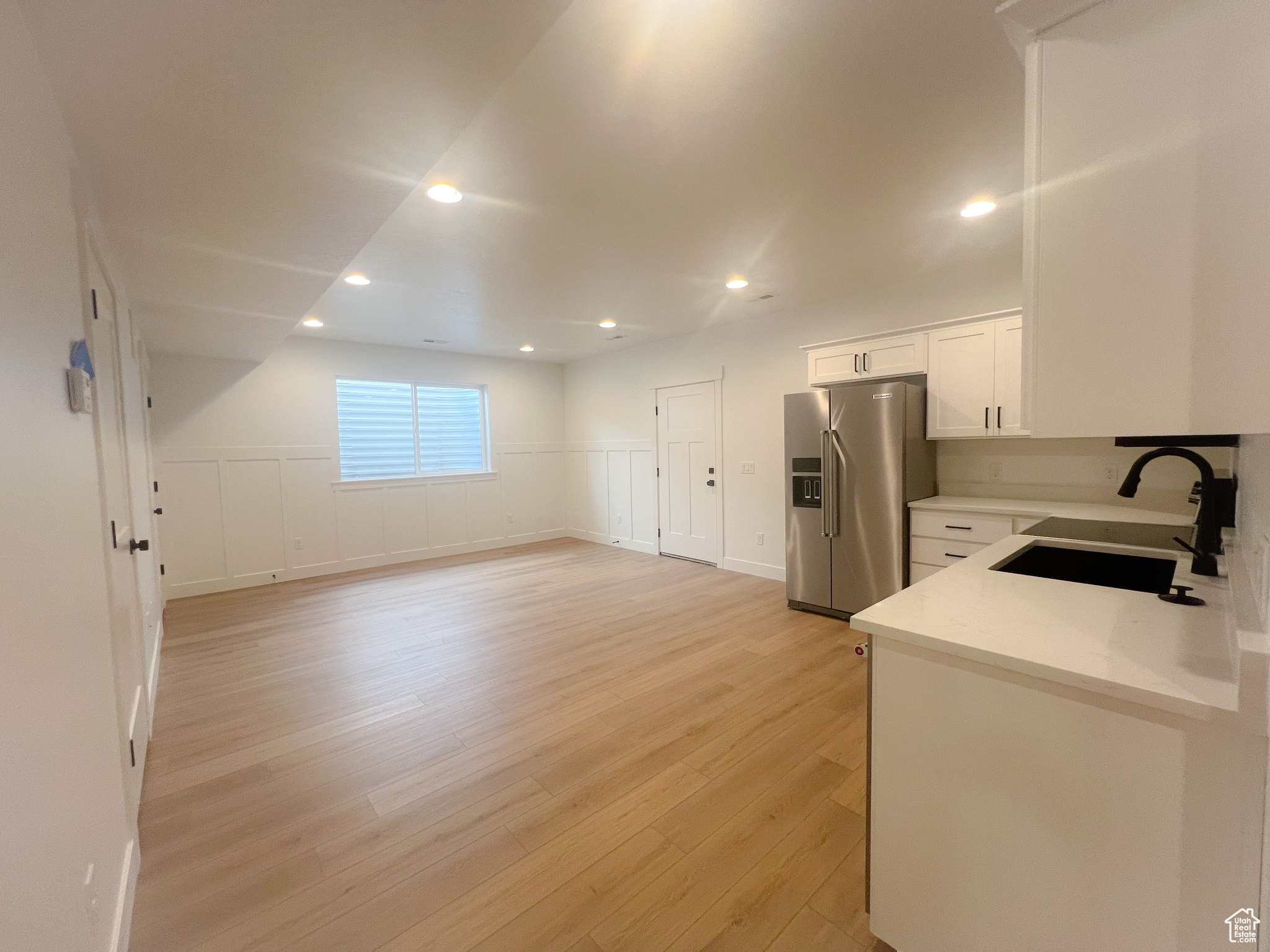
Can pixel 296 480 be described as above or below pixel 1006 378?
below

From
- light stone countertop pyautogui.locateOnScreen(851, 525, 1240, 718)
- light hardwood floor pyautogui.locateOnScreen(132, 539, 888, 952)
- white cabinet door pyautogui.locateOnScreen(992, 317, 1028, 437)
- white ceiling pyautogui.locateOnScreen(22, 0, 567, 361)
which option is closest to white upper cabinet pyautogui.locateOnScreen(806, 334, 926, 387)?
white cabinet door pyautogui.locateOnScreen(992, 317, 1028, 437)

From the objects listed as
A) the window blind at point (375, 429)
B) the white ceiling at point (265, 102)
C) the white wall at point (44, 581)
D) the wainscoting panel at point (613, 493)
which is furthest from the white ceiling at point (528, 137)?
the wainscoting panel at point (613, 493)

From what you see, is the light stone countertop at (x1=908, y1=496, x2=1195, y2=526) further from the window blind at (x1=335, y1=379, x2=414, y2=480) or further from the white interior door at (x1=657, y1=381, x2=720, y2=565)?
the window blind at (x1=335, y1=379, x2=414, y2=480)

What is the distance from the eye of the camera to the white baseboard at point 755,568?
478cm

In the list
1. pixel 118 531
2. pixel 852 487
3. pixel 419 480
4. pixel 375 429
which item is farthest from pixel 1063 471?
pixel 375 429

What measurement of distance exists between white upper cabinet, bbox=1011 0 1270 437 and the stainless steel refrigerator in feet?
8.40

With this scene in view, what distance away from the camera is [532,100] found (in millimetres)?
1673

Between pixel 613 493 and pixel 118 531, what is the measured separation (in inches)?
196

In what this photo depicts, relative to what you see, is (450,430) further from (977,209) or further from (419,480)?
(977,209)

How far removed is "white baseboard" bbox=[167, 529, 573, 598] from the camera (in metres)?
4.72

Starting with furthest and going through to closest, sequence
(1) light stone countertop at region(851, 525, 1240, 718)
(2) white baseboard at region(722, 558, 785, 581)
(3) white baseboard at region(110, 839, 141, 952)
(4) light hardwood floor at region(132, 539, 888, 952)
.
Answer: (2) white baseboard at region(722, 558, 785, 581) < (4) light hardwood floor at region(132, 539, 888, 952) < (3) white baseboard at region(110, 839, 141, 952) < (1) light stone countertop at region(851, 525, 1240, 718)

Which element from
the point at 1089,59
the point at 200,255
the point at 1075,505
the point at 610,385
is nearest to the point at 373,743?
the point at 200,255

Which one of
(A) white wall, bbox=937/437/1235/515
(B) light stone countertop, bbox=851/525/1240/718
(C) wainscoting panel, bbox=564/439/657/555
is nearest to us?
(B) light stone countertop, bbox=851/525/1240/718

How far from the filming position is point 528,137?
6.16ft
